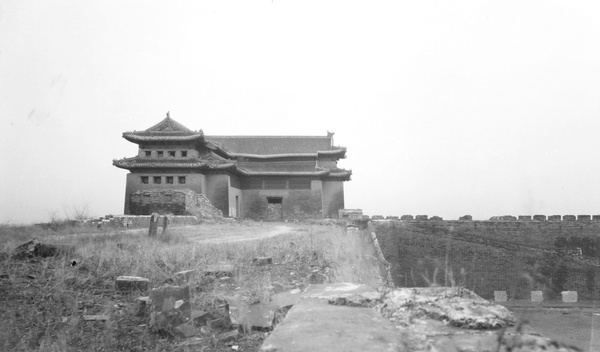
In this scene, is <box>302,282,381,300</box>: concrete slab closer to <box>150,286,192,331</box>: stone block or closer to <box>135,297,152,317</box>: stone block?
<box>150,286,192,331</box>: stone block

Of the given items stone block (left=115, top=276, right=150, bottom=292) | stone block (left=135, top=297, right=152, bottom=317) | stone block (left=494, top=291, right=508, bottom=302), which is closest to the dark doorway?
stone block (left=494, top=291, right=508, bottom=302)

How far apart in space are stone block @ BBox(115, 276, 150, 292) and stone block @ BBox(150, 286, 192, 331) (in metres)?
0.86

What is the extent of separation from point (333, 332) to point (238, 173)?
23026 millimetres

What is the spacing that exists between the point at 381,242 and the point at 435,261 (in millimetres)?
2222

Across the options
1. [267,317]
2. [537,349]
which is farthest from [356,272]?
[537,349]

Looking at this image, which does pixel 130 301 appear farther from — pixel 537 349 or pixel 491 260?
pixel 491 260

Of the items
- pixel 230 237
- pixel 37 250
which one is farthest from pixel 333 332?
pixel 230 237

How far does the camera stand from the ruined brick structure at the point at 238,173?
69.3 feet

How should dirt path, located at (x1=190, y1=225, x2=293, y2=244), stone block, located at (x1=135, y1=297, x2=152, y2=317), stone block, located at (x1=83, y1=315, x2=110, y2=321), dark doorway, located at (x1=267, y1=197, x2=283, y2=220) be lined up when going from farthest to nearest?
dark doorway, located at (x1=267, y1=197, x2=283, y2=220)
dirt path, located at (x1=190, y1=225, x2=293, y2=244)
stone block, located at (x1=135, y1=297, x2=152, y2=317)
stone block, located at (x1=83, y1=315, x2=110, y2=321)

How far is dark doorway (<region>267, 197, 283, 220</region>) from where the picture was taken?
81.3 ft

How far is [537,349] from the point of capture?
3.89ft

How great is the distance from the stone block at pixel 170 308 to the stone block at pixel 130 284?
0.86m

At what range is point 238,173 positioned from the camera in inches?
952

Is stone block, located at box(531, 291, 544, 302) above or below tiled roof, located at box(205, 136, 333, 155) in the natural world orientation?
below
